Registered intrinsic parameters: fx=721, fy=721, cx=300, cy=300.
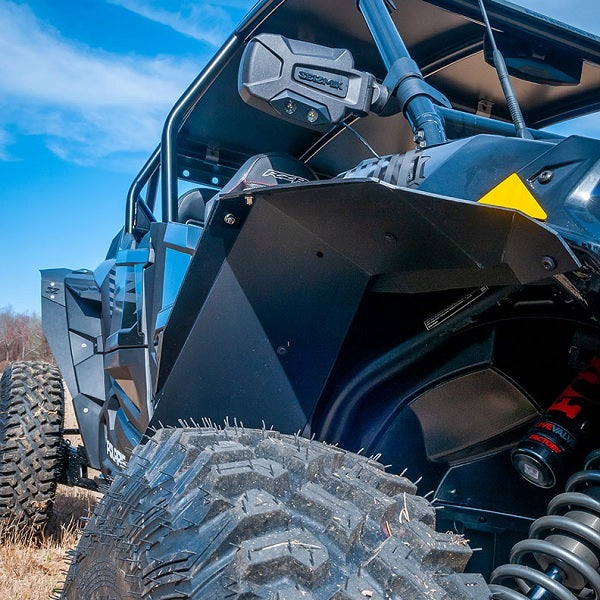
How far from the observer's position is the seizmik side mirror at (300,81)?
5.40 feet

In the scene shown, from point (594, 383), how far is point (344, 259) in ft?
1.82

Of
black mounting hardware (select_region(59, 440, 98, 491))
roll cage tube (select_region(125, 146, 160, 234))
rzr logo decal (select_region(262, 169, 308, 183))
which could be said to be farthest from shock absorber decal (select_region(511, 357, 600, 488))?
black mounting hardware (select_region(59, 440, 98, 491))

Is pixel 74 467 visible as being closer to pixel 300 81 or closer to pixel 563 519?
pixel 300 81

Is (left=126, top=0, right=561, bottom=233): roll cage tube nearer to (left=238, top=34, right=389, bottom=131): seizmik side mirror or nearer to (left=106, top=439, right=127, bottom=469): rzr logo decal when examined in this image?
(left=238, top=34, right=389, bottom=131): seizmik side mirror

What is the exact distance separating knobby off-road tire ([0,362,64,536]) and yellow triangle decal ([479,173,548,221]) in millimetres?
2976

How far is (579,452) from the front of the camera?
1461mm

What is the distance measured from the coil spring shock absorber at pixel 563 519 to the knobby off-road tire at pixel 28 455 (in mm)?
2650

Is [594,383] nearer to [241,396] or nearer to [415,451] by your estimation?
[415,451]

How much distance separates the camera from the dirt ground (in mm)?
2949

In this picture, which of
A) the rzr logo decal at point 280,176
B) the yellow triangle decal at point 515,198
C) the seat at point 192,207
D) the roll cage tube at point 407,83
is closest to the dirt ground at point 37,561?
the seat at point 192,207

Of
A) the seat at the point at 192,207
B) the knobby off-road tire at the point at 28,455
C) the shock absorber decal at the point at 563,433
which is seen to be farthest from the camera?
the knobby off-road tire at the point at 28,455

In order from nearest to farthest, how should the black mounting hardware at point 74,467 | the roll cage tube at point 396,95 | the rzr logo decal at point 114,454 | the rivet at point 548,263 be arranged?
the rivet at point 548,263, the roll cage tube at point 396,95, the rzr logo decal at point 114,454, the black mounting hardware at point 74,467

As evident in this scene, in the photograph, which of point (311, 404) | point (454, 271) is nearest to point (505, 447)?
point (311, 404)

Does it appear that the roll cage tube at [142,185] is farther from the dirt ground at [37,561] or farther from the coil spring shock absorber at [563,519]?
the coil spring shock absorber at [563,519]
